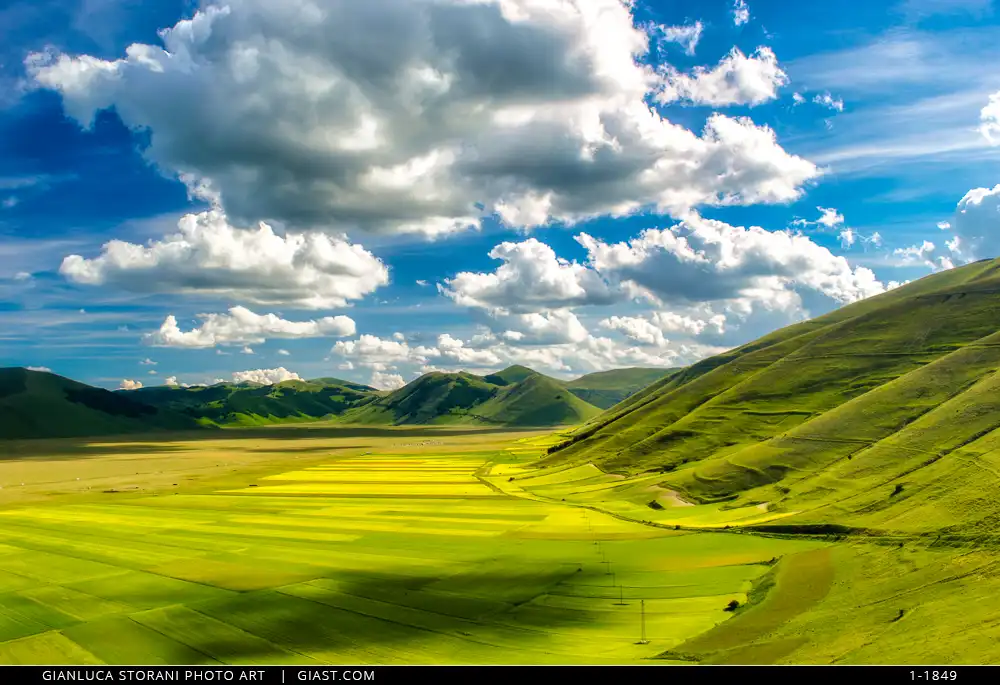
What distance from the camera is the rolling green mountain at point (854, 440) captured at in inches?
3204

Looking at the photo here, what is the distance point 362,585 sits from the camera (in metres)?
62.8

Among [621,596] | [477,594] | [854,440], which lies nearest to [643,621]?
[621,596]

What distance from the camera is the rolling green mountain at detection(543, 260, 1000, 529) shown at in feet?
267

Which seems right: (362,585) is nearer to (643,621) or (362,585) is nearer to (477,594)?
(477,594)

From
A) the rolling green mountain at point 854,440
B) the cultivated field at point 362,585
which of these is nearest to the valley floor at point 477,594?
the cultivated field at point 362,585

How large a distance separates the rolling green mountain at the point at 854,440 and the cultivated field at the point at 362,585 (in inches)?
774

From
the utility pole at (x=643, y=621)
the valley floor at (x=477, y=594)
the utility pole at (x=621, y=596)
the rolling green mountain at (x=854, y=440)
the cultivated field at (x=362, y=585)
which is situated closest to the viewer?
the valley floor at (x=477, y=594)

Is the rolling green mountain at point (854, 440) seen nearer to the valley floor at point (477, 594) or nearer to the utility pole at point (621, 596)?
the valley floor at point (477, 594)

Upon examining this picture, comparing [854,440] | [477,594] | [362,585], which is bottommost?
[362,585]

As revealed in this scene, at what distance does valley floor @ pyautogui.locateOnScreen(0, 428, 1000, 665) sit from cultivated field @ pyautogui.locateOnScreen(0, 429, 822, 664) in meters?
0.27

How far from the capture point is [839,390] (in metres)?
177

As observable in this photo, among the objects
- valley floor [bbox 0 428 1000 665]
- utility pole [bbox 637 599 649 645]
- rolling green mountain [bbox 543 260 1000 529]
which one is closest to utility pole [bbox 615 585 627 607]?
valley floor [bbox 0 428 1000 665]

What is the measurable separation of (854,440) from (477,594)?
96412mm

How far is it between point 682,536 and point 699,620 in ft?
123
